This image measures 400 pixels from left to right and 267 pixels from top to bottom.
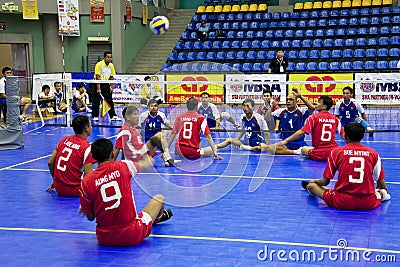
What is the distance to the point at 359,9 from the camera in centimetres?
2455

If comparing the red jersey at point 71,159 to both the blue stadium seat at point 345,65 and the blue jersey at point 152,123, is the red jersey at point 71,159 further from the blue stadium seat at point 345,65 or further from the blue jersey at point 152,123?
the blue stadium seat at point 345,65

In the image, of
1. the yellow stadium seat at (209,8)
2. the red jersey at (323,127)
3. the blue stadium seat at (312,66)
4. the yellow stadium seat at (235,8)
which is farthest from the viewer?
the yellow stadium seat at (209,8)

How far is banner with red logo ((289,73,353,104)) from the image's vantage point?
1861 cm

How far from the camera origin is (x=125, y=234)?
17.0 feet

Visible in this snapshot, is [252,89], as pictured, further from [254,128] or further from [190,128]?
[190,128]

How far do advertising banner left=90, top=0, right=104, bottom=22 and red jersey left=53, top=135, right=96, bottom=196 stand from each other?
1846cm

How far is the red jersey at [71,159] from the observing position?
23.2 feet

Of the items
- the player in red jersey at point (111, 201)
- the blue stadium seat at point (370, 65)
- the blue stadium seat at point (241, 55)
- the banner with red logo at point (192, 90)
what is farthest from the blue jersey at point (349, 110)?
the blue stadium seat at point (241, 55)

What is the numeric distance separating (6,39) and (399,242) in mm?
22580

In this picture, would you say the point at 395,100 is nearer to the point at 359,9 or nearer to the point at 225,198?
the point at 359,9

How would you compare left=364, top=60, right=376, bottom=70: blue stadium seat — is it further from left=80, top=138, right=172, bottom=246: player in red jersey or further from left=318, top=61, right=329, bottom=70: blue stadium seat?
left=80, top=138, right=172, bottom=246: player in red jersey

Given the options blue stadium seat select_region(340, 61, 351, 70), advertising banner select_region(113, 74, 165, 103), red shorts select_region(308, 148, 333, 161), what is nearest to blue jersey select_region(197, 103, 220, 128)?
red shorts select_region(308, 148, 333, 161)

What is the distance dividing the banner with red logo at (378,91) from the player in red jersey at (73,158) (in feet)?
42.7

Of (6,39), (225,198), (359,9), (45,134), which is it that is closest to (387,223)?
(225,198)
